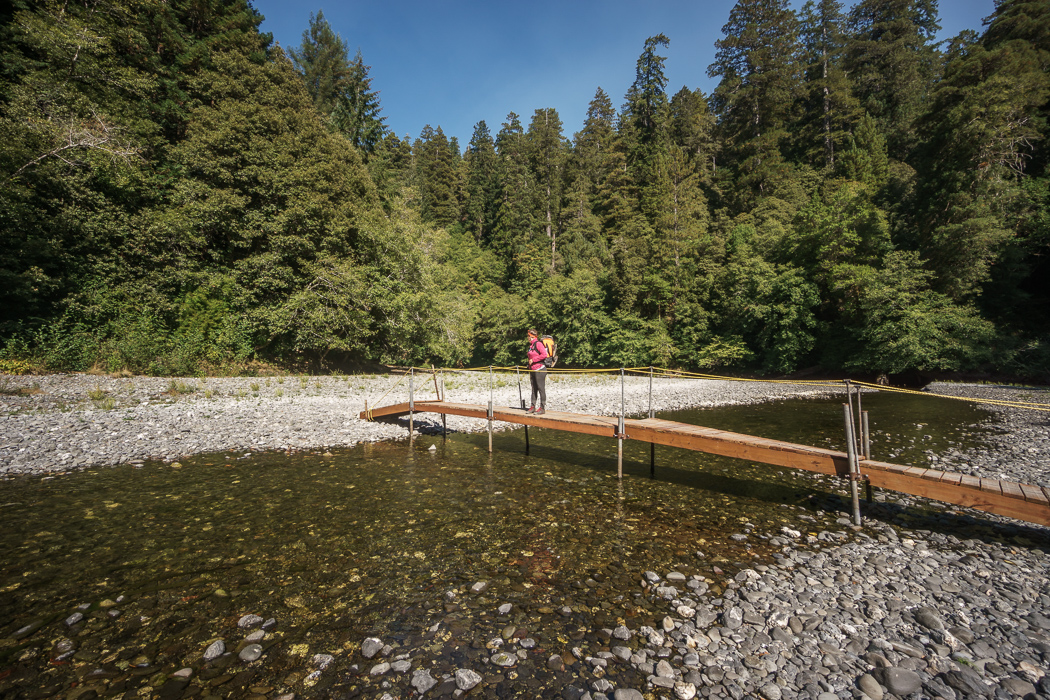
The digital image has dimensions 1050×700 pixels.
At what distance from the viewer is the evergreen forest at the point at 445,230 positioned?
→ 66.9 feet

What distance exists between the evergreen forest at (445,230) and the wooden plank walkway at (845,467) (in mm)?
21961

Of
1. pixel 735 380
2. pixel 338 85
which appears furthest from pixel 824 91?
pixel 338 85

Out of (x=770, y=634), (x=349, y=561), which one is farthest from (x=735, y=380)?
(x=349, y=561)

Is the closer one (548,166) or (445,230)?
(445,230)

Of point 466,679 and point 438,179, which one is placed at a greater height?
point 438,179

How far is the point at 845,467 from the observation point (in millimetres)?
7141

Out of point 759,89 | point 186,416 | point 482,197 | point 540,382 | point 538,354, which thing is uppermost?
point 759,89

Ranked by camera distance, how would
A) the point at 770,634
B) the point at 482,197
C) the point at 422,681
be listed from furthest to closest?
1. the point at 482,197
2. the point at 770,634
3. the point at 422,681

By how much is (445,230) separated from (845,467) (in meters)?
33.9

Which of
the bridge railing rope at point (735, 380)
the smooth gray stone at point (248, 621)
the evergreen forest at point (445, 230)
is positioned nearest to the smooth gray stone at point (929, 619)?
the bridge railing rope at point (735, 380)

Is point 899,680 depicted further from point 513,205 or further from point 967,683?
point 513,205

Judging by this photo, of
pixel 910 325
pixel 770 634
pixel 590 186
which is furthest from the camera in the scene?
pixel 590 186

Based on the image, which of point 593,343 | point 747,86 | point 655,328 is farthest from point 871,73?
point 593,343

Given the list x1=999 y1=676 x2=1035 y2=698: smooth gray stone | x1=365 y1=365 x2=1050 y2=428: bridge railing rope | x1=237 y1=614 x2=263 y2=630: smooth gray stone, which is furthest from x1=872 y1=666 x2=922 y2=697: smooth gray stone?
x1=237 y1=614 x2=263 y2=630: smooth gray stone
